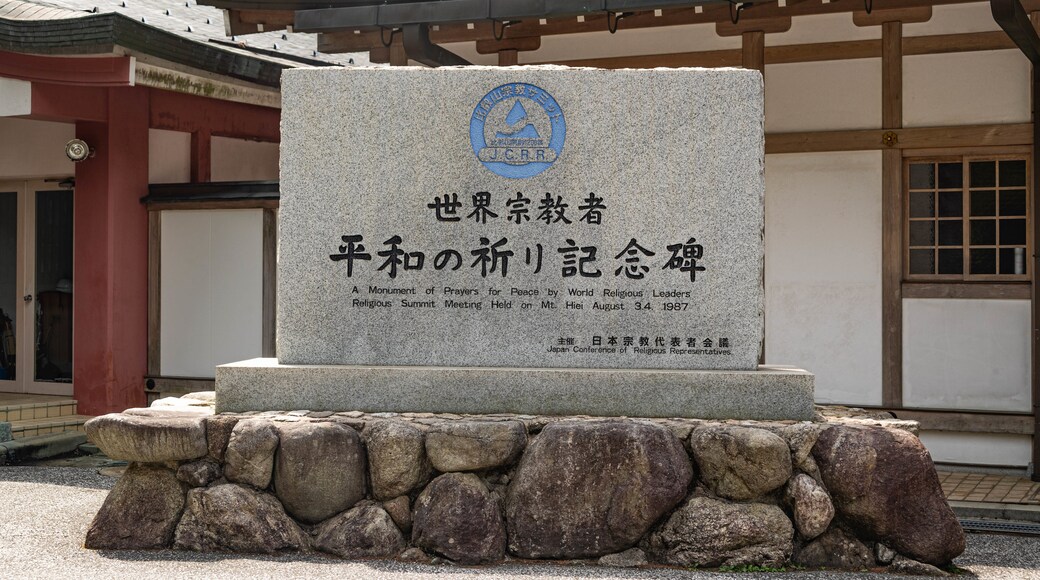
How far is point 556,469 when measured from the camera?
Result: 558 centimetres

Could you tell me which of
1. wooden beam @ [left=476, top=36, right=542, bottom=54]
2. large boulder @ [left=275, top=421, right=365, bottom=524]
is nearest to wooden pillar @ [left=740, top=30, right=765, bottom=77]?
wooden beam @ [left=476, top=36, right=542, bottom=54]

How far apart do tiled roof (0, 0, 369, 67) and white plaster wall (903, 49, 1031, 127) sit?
20.0 feet

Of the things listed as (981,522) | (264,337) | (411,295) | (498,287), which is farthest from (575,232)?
(264,337)

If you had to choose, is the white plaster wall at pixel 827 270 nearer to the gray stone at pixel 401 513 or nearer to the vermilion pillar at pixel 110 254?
the gray stone at pixel 401 513

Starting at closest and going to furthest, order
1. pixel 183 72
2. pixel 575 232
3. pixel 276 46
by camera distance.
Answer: pixel 575 232
pixel 183 72
pixel 276 46

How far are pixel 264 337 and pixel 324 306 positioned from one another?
4.63m

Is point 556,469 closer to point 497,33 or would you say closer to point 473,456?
point 473,456

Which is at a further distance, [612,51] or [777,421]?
[612,51]

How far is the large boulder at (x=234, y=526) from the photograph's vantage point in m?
5.66

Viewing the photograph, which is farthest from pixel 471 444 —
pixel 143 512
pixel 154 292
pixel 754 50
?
pixel 154 292

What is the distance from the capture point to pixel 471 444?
18.5ft

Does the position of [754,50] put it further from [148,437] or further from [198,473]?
[148,437]

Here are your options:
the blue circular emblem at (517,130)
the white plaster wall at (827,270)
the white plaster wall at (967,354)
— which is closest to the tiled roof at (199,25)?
the blue circular emblem at (517,130)

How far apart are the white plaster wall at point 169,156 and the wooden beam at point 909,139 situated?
577 cm
